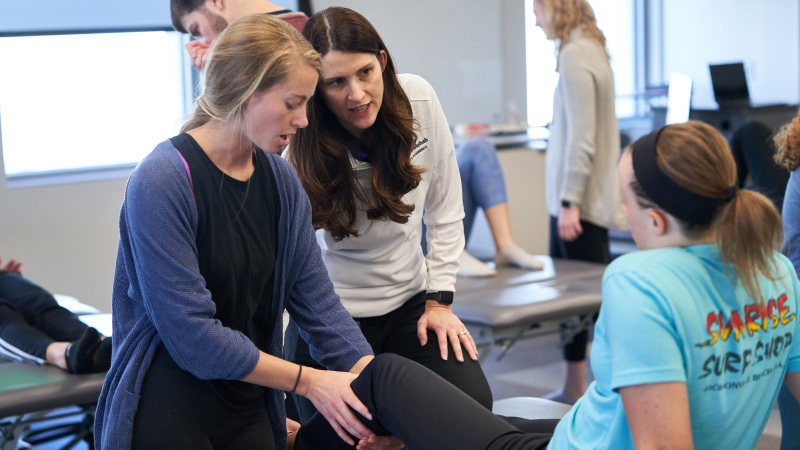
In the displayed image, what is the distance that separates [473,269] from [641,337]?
227cm

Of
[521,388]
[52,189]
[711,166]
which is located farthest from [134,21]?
[711,166]

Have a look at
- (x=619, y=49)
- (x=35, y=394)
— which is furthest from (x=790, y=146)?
(x=619, y=49)

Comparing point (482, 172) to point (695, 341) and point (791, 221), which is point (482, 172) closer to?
point (791, 221)

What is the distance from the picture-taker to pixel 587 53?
278 centimetres

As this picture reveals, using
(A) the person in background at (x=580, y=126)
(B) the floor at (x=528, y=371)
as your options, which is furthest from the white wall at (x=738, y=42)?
(A) the person in background at (x=580, y=126)

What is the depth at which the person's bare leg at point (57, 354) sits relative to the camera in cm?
221

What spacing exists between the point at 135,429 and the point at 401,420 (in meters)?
0.43

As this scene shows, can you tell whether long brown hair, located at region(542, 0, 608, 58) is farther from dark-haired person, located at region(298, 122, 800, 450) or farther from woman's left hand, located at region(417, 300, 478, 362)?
dark-haired person, located at region(298, 122, 800, 450)

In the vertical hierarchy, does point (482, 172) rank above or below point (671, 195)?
below

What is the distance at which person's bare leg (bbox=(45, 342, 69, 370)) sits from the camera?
221 cm

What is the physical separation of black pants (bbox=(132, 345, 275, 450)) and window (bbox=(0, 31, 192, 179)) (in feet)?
7.83

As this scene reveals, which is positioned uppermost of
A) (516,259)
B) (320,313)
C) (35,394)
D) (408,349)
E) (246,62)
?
(246,62)

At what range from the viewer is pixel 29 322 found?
2531 millimetres

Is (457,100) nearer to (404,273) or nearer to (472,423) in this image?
(404,273)
